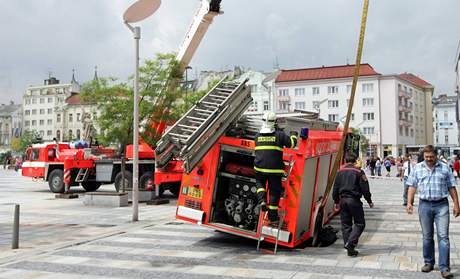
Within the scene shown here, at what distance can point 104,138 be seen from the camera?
23.0 m

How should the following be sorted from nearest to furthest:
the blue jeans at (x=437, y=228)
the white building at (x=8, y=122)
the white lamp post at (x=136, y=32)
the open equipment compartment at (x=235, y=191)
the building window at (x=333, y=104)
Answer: the blue jeans at (x=437, y=228)
the open equipment compartment at (x=235, y=191)
the white lamp post at (x=136, y=32)
the building window at (x=333, y=104)
the white building at (x=8, y=122)

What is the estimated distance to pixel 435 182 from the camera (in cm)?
652

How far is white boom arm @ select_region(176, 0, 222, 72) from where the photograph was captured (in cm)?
1866

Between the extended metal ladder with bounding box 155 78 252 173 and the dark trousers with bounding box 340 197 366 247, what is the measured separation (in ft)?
7.76

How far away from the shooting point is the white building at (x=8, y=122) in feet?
416

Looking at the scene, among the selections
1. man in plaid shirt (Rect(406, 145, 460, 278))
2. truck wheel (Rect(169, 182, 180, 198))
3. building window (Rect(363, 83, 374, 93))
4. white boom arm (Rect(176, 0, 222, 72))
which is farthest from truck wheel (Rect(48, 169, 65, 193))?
building window (Rect(363, 83, 374, 93))

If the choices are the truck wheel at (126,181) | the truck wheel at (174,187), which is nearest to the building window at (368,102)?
the truck wheel at (174,187)

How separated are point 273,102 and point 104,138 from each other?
61245 millimetres

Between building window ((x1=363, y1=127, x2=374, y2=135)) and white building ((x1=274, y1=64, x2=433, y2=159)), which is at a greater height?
white building ((x1=274, y1=64, x2=433, y2=159))

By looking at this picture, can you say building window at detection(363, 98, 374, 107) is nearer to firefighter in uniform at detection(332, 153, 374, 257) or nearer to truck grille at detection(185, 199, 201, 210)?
firefighter in uniform at detection(332, 153, 374, 257)

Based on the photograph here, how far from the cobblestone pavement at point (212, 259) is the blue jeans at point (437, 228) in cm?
24

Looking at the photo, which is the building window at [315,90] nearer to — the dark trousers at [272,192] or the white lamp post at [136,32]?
the white lamp post at [136,32]

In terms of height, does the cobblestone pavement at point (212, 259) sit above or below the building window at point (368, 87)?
below

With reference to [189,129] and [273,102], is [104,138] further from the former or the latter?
[273,102]
